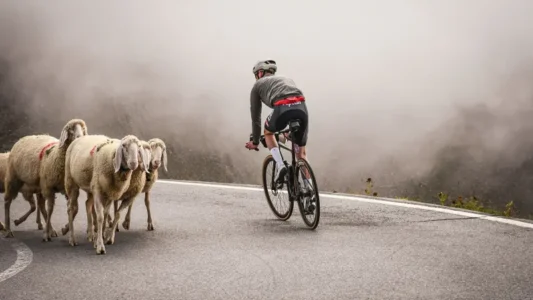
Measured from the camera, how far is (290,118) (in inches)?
343

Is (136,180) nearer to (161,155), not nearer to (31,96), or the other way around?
(161,155)

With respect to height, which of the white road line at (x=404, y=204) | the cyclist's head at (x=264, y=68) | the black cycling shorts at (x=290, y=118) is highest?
the cyclist's head at (x=264, y=68)

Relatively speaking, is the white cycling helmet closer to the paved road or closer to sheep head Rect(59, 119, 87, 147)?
the paved road

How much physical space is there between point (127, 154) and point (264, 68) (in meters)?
2.28

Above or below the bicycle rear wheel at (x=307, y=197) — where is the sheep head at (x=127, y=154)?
above

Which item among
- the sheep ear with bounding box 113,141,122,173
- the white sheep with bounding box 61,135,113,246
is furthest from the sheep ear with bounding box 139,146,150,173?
the white sheep with bounding box 61,135,113,246

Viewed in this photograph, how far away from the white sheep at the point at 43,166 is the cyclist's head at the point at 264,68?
214 centimetres

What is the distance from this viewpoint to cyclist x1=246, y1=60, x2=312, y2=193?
866cm

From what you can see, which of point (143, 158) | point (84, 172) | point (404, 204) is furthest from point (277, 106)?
point (404, 204)

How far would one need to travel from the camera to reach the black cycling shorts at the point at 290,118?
867 centimetres

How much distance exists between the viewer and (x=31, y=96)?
4256 cm

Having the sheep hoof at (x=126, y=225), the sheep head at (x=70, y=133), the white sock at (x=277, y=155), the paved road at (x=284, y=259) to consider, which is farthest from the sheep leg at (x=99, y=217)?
the white sock at (x=277, y=155)

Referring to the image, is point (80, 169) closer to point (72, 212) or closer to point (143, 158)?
point (72, 212)

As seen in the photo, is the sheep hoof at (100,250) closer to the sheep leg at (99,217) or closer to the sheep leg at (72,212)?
the sheep leg at (99,217)
